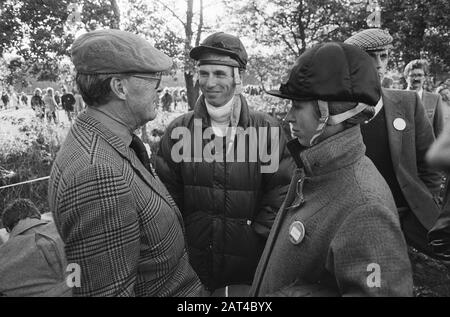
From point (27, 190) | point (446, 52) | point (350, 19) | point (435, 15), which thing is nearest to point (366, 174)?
point (27, 190)

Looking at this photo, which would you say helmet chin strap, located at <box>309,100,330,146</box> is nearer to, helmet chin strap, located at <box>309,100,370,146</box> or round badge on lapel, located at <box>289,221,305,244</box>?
helmet chin strap, located at <box>309,100,370,146</box>

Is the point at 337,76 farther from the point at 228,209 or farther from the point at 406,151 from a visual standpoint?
the point at 406,151

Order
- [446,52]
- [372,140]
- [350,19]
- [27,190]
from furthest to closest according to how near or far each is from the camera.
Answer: [446,52] < [350,19] < [27,190] < [372,140]

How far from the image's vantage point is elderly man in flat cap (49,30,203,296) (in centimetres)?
144

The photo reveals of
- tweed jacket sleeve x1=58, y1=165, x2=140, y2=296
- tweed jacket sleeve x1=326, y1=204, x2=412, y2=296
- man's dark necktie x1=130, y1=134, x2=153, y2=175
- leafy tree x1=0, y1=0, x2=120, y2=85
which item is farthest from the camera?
leafy tree x1=0, y1=0, x2=120, y2=85

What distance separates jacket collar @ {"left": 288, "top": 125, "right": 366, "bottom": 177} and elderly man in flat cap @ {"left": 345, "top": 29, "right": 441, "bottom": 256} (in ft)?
4.14

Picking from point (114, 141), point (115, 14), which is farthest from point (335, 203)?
point (115, 14)

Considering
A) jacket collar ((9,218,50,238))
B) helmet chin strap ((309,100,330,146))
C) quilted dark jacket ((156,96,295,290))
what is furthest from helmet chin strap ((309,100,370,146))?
jacket collar ((9,218,50,238))

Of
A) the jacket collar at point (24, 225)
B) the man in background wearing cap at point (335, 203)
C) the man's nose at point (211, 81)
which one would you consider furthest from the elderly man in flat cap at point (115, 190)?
the jacket collar at point (24, 225)

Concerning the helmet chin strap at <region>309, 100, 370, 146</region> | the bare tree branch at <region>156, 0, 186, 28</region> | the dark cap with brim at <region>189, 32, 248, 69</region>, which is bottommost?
the helmet chin strap at <region>309, 100, 370, 146</region>

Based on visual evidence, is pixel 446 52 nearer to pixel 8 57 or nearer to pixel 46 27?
pixel 46 27

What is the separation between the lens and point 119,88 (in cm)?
167
